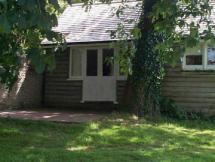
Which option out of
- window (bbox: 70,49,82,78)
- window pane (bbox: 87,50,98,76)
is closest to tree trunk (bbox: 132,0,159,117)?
window pane (bbox: 87,50,98,76)

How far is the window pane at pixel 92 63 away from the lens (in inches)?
754

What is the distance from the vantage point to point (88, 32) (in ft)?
61.4

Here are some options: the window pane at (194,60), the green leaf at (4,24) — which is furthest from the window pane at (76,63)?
the green leaf at (4,24)

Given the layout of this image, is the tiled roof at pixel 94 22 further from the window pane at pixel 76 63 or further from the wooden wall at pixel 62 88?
the wooden wall at pixel 62 88

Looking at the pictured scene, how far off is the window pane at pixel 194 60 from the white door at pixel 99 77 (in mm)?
3248

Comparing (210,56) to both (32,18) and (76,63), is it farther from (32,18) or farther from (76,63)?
(32,18)

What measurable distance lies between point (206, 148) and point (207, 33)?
14.2 feet

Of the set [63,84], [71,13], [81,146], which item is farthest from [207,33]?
[71,13]

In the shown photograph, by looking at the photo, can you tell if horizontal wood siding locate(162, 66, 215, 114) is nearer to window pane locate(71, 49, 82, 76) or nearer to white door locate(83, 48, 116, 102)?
white door locate(83, 48, 116, 102)

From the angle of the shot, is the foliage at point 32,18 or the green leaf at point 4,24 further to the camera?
the foliage at point 32,18

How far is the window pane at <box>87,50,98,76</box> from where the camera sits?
19.2 m

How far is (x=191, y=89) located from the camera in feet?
55.7

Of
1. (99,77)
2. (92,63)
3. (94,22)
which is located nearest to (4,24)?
(99,77)

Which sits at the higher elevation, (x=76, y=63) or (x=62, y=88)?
(x=76, y=63)
